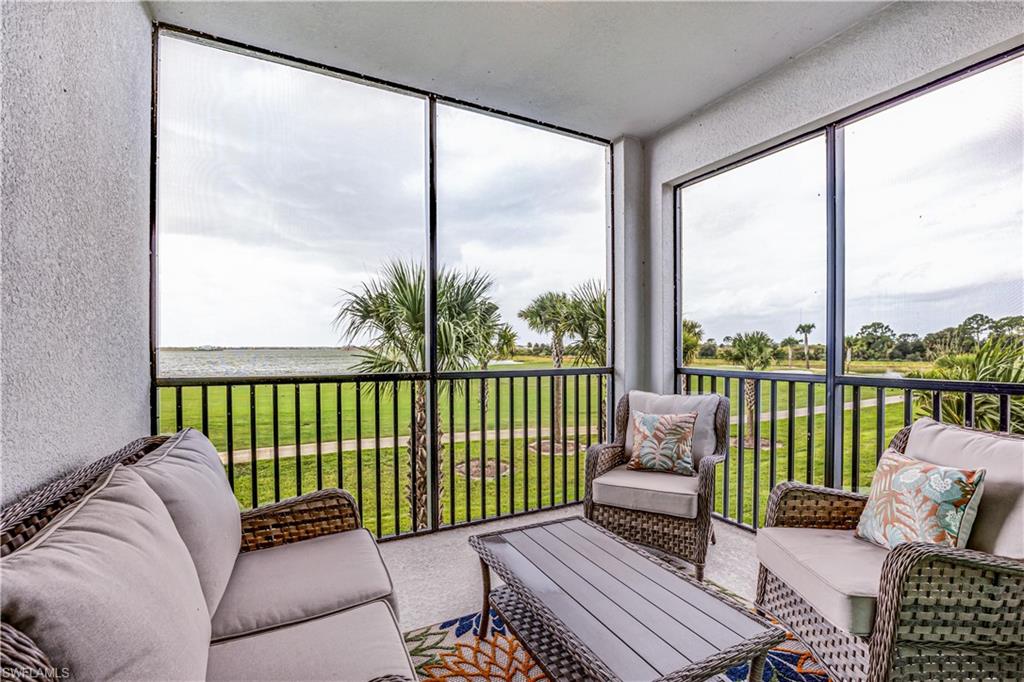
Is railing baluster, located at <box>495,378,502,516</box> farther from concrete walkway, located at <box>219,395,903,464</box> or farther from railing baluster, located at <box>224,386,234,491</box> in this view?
railing baluster, located at <box>224,386,234,491</box>

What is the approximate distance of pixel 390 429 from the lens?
315 cm

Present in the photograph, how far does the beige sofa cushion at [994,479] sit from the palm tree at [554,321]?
221 cm

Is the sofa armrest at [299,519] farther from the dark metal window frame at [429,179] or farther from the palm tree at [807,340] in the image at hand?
the palm tree at [807,340]

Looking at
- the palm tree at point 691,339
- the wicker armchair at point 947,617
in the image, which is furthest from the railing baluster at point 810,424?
the wicker armchair at point 947,617

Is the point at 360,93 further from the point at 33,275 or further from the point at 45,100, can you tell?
the point at 33,275

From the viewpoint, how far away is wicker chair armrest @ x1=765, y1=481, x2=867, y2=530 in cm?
189

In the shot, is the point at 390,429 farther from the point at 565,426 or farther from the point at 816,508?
the point at 816,508

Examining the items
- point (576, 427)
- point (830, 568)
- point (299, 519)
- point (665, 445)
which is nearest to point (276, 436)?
point (299, 519)

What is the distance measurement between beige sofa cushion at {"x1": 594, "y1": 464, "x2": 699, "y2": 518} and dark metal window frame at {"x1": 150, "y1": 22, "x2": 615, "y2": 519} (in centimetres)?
101

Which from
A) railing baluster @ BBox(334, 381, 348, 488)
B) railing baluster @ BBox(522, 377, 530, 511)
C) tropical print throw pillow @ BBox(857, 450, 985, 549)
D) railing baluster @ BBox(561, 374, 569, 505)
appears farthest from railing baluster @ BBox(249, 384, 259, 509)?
tropical print throw pillow @ BBox(857, 450, 985, 549)

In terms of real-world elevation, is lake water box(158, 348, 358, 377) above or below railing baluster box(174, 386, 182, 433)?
above

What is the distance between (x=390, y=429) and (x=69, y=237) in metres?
2.02

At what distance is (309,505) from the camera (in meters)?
1.82

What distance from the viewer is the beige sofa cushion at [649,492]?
93.7 inches
